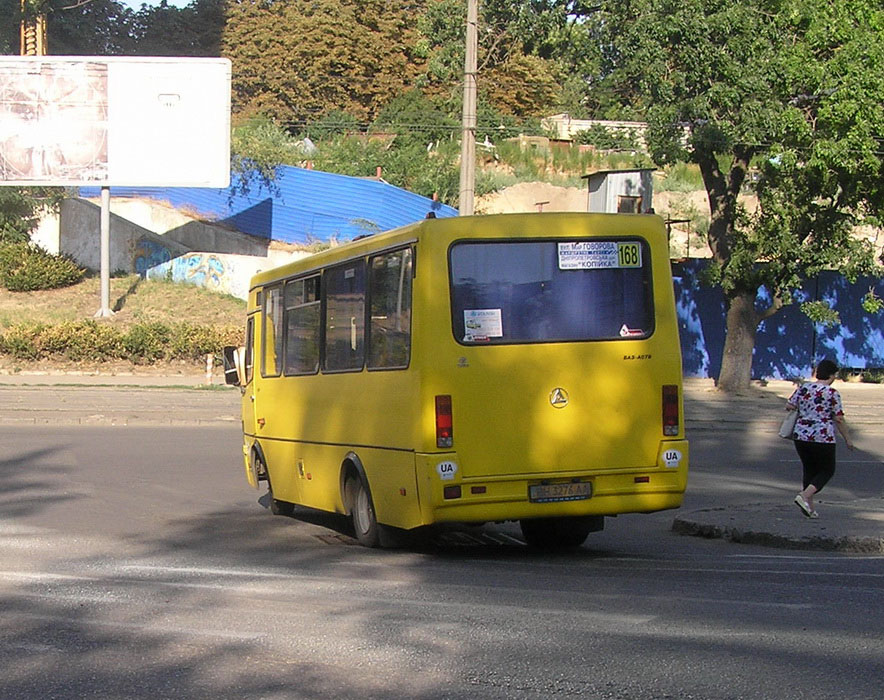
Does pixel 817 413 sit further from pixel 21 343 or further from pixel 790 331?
pixel 21 343

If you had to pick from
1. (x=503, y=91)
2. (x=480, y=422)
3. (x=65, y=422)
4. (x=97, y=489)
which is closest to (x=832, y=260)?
(x=65, y=422)

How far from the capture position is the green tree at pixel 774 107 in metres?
26.5

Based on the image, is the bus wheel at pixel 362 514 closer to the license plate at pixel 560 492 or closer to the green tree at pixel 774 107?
the license plate at pixel 560 492

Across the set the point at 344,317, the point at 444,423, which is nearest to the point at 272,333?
the point at 344,317

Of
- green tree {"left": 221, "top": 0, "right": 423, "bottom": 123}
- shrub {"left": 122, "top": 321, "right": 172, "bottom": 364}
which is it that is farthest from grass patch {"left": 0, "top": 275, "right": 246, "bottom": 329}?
green tree {"left": 221, "top": 0, "right": 423, "bottom": 123}

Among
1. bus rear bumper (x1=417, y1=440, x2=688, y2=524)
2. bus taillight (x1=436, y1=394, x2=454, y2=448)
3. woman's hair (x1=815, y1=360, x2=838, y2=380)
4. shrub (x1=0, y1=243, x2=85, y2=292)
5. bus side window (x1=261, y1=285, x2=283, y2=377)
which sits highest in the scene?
shrub (x1=0, y1=243, x2=85, y2=292)

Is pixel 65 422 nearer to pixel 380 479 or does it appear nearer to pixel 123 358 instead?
pixel 123 358

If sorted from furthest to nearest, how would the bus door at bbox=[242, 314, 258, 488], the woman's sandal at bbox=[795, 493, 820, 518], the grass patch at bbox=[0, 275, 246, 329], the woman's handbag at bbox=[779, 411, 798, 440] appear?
the grass patch at bbox=[0, 275, 246, 329] → the bus door at bbox=[242, 314, 258, 488] → the woman's handbag at bbox=[779, 411, 798, 440] → the woman's sandal at bbox=[795, 493, 820, 518]

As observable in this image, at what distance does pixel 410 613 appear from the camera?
24.1 feet

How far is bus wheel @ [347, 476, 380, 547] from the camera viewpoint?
10.5 metres

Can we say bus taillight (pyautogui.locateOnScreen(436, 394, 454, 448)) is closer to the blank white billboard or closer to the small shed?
the small shed

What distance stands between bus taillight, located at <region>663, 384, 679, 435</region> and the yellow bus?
1 centimetres

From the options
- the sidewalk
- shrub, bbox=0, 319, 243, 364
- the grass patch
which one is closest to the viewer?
the sidewalk

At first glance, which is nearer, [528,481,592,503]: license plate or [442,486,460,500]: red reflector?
→ [442,486,460,500]: red reflector
